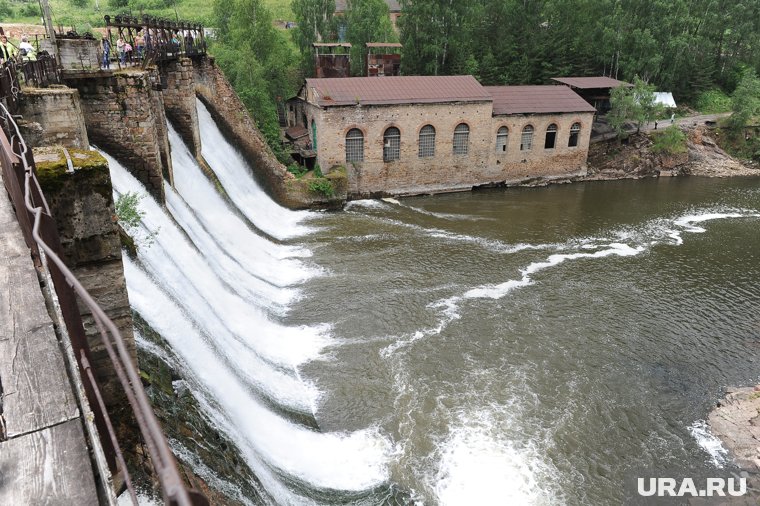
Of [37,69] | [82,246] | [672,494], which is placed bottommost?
[672,494]

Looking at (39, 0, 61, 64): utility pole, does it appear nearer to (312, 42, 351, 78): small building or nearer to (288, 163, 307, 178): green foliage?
(288, 163, 307, 178): green foliage

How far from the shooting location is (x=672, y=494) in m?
9.86

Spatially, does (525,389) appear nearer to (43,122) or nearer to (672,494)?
(672,494)

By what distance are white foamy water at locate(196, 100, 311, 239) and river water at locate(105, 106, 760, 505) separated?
12 centimetres

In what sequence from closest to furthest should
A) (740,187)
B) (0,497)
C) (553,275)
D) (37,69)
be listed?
(0,497) → (37,69) → (553,275) → (740,187)

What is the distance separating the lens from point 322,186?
2441cm

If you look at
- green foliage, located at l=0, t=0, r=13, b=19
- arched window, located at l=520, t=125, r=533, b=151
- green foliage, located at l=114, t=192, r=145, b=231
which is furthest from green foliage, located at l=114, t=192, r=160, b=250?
green foliage, located at l=0, t=0, r=13, b=19

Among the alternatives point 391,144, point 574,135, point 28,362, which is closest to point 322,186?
point 391,144

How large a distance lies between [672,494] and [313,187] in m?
18.0

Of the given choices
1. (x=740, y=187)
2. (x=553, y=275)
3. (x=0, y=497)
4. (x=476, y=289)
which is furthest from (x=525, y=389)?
(x=740, y=187)

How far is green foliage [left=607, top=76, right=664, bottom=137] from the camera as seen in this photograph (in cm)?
3161

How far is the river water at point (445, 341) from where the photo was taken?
9.90 meters

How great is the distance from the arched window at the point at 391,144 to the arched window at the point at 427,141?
4.05 feet

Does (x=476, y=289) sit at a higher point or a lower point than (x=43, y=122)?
lower
